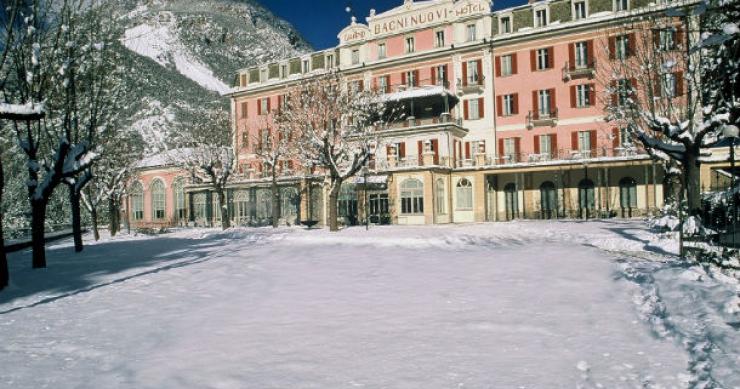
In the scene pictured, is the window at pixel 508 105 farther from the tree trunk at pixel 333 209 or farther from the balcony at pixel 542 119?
the tree trunk at pixel 333 209

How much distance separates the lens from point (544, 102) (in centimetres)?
3288

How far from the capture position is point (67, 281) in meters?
11.7

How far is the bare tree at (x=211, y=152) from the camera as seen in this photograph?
3225cm

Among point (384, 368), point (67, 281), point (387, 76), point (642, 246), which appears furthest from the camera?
point (387, 76)

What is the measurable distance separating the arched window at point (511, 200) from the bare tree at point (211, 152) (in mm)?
19082

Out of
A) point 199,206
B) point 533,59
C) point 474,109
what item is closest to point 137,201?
point 199,206

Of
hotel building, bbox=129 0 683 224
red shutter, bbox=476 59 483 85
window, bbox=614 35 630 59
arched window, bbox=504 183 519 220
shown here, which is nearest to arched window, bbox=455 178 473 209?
hotel building, bbox=129 0 683 224

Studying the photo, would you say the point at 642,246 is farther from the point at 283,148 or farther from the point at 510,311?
the point at 283,148

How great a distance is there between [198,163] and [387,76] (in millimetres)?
15730

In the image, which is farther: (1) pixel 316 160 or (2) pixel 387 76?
(2) pixel 387 76

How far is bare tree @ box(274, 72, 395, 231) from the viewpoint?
955 inches

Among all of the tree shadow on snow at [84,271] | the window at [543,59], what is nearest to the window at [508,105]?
the window at [543,59]

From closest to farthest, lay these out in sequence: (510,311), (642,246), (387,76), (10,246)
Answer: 1. (510,311)
2. (642,246)
3. (10,246)
4. (387,76)

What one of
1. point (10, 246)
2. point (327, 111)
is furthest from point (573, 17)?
Result: point (10, 246)
